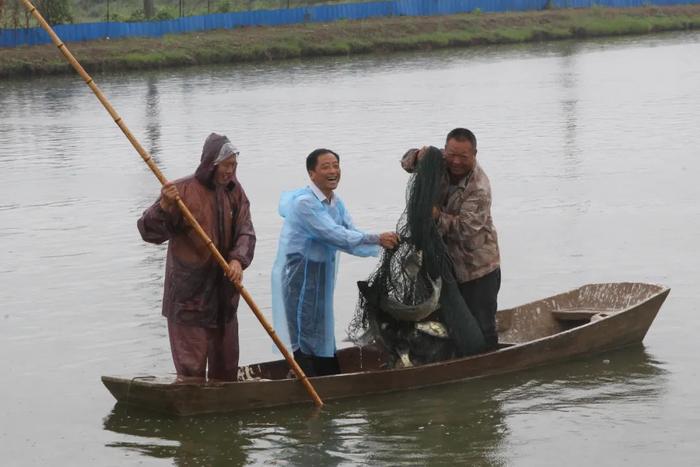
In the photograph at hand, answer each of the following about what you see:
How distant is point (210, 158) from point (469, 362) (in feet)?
7.58

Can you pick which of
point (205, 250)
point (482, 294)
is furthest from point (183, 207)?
point (482, 294)

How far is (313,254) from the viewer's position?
325 inches

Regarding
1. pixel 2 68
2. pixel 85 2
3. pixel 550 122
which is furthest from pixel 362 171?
pixel 85 2

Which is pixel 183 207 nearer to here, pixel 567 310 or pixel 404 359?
pixel 404 359

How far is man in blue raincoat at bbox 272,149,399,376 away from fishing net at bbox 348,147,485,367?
10.7 inches

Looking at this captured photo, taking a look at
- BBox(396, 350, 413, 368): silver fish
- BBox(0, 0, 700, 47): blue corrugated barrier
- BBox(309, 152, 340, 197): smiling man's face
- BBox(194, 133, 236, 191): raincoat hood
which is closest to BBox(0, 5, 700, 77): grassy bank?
BBox(0, 0, 700, 47): blue corrugated barrier

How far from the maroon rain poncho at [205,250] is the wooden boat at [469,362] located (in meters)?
0.46

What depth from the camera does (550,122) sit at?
23.4 metres

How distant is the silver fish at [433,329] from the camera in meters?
8.77

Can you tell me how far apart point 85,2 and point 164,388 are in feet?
197

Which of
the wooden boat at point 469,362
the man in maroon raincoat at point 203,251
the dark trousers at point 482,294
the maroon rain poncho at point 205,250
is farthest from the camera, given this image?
the dark trousers at point 482,294

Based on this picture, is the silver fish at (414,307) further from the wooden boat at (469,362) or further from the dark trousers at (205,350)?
the dark trousers at (205,350)

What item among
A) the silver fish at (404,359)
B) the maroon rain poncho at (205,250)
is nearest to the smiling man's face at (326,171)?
the maroon rain poncho at (205,250)

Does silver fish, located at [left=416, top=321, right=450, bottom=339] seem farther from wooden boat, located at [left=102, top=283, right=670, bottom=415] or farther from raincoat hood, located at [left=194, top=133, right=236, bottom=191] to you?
raincoat hood, located at [left=194, top=133, right=236, bottom=191]
